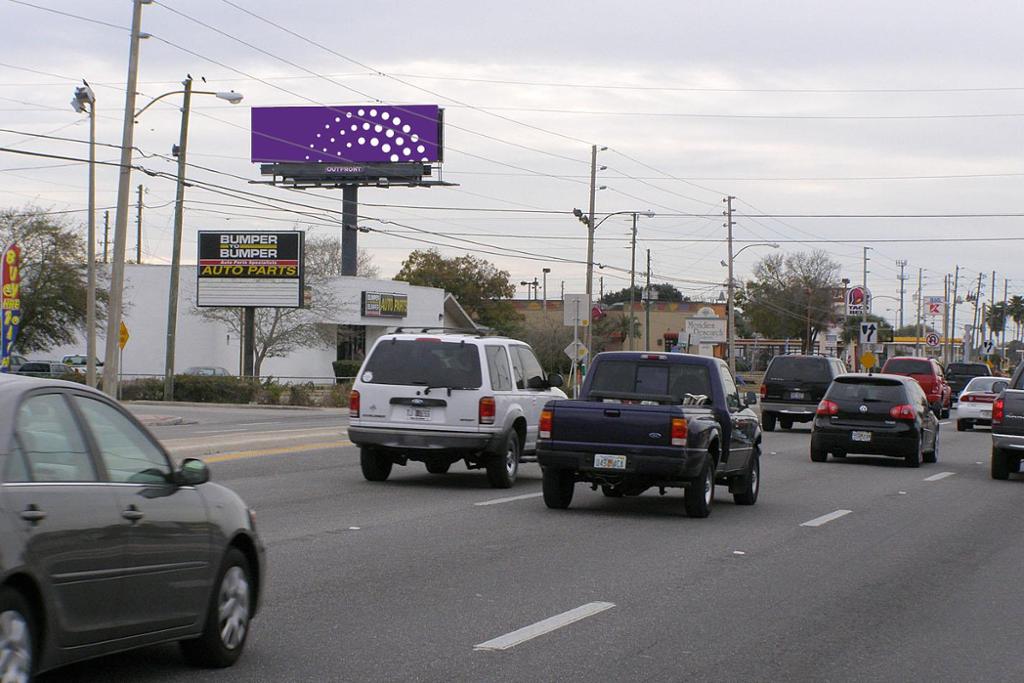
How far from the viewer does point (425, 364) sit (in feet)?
58.7

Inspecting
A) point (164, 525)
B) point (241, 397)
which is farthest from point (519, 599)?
point (241, 397)

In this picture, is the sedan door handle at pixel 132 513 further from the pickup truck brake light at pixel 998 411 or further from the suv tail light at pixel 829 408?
the suv tail light at pixel 829 408

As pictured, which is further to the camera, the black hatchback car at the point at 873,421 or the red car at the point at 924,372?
the red car at the point at 924,372

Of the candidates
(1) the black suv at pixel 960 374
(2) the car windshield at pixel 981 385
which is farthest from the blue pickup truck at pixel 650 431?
(1) the black suv at pixel 960 374

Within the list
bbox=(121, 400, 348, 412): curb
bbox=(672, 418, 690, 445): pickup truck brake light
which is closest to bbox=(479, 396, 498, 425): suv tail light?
bbox=(672, 418, 690, 445): pickup truck brake light

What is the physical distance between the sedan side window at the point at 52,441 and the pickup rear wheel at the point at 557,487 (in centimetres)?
952

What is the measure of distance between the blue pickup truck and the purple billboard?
63193mm

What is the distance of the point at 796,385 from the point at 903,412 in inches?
412

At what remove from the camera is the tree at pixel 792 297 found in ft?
376

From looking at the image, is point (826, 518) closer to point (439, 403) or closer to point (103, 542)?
point (439, 403)

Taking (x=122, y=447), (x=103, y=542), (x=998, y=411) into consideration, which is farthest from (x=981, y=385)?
(x=103, y=542)

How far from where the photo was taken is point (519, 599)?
32.0 ft

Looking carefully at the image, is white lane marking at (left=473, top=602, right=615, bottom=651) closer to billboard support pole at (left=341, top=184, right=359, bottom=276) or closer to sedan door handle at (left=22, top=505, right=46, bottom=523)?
sedan door handle at (left=22, top=505, right=46, bottom=523)

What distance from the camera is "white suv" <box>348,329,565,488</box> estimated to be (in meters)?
17.6
